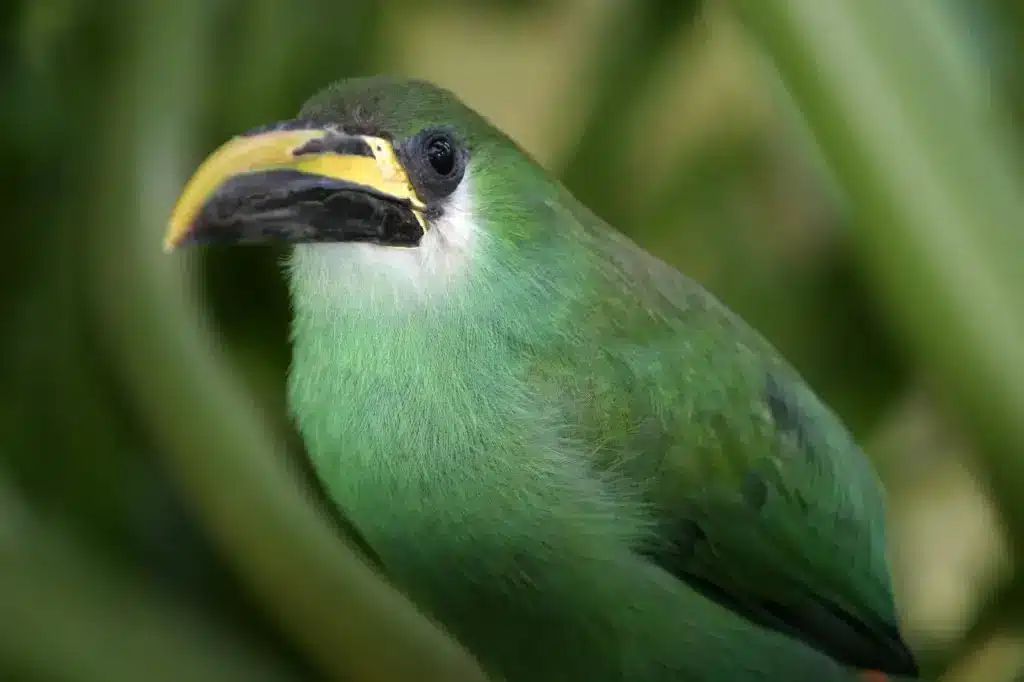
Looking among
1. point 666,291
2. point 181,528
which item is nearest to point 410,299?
point 666,291

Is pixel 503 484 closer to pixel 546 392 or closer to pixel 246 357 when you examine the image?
pixel 546 392

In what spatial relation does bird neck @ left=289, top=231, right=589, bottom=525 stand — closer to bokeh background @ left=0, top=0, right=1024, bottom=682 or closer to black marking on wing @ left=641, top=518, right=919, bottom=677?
black marking on wing @ left=641, top=518, right=919, bottom=677

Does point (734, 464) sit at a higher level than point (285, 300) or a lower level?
higher

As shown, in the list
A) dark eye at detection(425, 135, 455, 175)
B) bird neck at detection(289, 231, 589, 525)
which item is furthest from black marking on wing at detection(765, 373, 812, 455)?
dark eye at detection(425, 135, 455, 175)

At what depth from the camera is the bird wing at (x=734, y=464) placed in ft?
2.41

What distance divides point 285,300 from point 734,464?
926 millimetres

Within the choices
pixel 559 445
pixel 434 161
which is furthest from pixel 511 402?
pixel 434 161

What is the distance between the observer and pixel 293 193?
0.60m

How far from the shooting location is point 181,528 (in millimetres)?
1422

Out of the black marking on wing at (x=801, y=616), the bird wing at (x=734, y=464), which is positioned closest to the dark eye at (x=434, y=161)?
the bird wing at (x=734, y=464)

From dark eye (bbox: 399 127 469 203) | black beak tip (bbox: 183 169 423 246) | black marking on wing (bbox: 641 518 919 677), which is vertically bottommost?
black marking on wing (bbox: 641 518 919 677)

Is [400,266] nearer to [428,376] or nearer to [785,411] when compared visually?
[428,376]

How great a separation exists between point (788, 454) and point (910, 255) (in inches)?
8.7

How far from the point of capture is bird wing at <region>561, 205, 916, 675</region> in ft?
2.41
